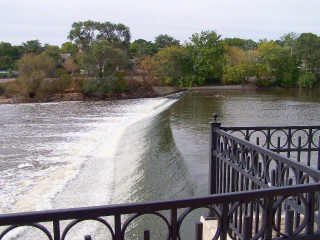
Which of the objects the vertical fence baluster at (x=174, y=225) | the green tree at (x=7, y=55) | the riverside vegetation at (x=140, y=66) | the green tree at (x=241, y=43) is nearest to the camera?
the vertical fence baluster at (x=174, y=225)

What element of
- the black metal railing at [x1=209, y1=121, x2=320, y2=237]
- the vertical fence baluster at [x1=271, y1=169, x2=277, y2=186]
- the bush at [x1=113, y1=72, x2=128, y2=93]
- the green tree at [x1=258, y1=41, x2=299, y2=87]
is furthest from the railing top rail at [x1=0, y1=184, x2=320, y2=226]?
Answer: the green tree at [x1=258, y1=41, x2=299, y2=87]

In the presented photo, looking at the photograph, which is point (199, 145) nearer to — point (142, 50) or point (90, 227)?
point (90, 227)

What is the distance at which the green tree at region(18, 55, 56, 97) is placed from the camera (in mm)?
32812

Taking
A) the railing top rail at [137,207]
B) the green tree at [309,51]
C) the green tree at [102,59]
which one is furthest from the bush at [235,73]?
the railing top rail at [137,207]

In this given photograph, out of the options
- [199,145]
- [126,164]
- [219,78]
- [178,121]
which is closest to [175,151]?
[199,145]

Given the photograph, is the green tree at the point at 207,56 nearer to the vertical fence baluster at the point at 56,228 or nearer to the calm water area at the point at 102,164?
the calm water area at the point at 102,164

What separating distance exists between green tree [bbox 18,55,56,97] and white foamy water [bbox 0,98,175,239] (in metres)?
17.7

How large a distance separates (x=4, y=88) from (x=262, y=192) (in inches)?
1402

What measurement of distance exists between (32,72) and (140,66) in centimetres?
1520

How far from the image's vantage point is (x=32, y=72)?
33.4m

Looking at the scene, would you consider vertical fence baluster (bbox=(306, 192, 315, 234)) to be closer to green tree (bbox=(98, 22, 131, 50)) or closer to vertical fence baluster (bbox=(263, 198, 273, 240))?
vertical fence baluster (bbox=(263, 198, 273, 240))

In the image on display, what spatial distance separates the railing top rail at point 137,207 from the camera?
1654 mm

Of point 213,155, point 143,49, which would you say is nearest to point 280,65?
point 143,49

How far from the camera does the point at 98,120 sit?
1817cm
